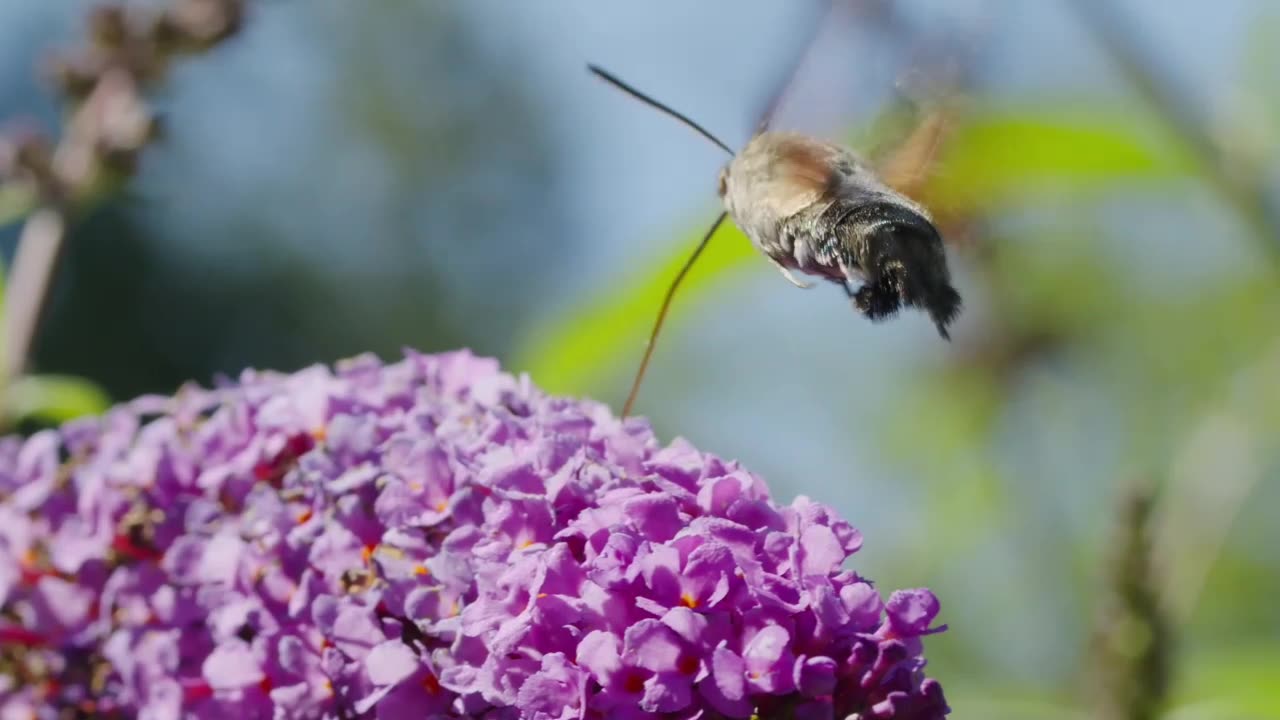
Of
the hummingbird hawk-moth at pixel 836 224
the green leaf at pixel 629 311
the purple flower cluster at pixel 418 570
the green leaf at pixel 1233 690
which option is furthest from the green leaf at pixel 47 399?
the green leaf at pixel 1233 690

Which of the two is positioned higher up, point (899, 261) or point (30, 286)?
point (899, 261)

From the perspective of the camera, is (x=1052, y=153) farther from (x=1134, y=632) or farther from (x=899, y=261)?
(x=899, y=261)

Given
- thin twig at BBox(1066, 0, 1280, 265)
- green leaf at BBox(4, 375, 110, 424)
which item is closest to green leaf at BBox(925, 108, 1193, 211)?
thin twig at BBox(1066, 0, 1280, 265)

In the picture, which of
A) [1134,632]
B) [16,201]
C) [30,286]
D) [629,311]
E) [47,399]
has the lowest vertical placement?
[47,399]

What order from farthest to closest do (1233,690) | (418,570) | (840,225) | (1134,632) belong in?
(1233,690)
(1134,632)
(840,225)
(418,570)

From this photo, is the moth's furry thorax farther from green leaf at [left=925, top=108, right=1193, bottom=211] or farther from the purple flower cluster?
green leaf at [left=925, top=108, right=1193, bottom=211]

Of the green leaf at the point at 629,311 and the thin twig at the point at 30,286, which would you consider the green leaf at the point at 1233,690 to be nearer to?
the green leaf at the point at 629,311

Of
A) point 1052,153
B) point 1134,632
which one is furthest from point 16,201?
point 1134,632
